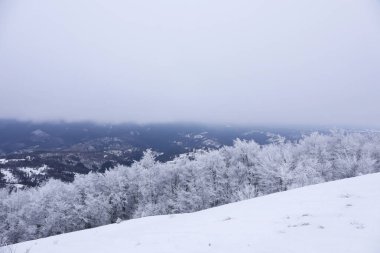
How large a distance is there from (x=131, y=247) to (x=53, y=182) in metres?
70.6

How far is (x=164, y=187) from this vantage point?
67.5 m

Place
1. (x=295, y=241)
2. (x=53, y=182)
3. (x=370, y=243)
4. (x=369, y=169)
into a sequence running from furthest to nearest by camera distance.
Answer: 1. (x=53, y=182)
2. (x=369, y=169)
3. (x=295, y=241)
4. (x=370, y=243)

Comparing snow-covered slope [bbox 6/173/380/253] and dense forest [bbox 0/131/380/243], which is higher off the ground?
snow-covered slope [bbox 6/173/380/253]

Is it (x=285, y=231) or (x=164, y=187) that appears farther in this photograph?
(x=164, y=187)

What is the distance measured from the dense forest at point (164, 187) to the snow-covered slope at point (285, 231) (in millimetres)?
39005

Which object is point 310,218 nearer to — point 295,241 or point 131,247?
point 295,241

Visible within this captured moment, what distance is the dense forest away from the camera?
5731 centimetres

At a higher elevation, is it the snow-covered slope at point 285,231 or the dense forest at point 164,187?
the snow-covered slope at point 285,231

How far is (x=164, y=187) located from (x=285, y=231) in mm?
59225

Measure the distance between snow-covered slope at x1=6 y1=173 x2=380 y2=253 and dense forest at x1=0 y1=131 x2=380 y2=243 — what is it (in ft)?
128

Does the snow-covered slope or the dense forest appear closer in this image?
the snow-covered slope

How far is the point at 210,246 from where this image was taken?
392 inches

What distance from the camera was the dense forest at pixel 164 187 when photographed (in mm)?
57312

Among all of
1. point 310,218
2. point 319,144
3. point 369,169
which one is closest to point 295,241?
point 310,218
